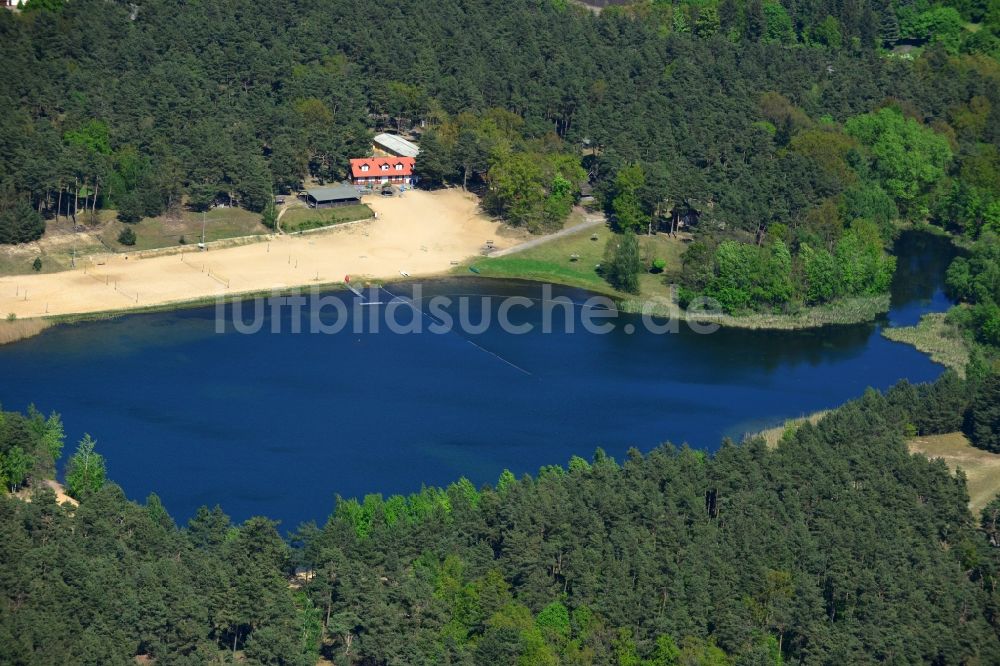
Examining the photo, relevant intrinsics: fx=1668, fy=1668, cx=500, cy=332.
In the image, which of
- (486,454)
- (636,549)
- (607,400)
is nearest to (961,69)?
(607,400)

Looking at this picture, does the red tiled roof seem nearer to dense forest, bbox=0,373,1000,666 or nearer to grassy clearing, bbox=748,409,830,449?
grassy clearing, bbox=748,409,830,449

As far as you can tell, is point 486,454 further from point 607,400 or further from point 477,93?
point 477,93

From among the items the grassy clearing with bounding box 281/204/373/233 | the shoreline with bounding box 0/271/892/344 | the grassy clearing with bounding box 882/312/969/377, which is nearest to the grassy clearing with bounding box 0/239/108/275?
the shoreline with bounding box 0/271/892/344

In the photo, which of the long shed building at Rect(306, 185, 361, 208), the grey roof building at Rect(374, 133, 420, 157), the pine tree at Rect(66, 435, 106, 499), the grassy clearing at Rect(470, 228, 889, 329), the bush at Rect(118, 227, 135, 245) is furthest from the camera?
the grey roof building at Rect(374, 133, 420, 157)

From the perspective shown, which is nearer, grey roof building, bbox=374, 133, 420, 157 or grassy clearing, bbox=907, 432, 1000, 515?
grassy clearing, bbox=907, 432, 1000, 515

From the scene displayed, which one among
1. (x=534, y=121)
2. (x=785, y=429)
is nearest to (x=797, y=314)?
(x=785, y=429)

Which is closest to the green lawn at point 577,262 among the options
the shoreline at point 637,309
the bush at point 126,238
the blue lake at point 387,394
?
the shoreline at point 637,309
